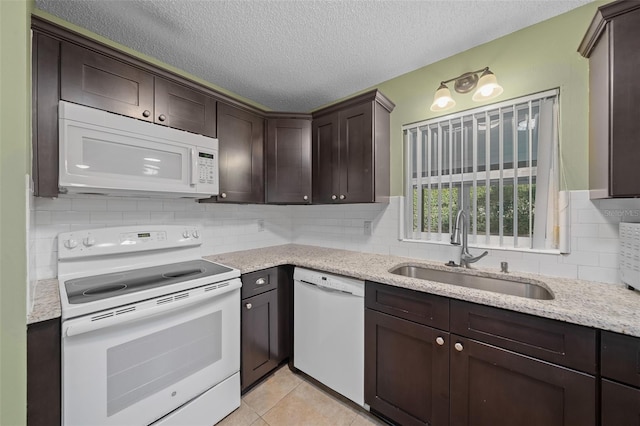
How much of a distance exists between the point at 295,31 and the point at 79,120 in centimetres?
131

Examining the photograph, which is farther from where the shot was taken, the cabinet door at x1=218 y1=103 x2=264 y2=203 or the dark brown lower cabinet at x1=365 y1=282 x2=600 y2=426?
the cabinet door at x1=218 y1=103 x2=264 y2=203

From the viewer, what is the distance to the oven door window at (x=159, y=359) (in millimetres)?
1146

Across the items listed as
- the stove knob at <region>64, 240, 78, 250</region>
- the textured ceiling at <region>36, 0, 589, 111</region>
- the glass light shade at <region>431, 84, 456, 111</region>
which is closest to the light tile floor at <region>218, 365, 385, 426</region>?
the stove knob at <region>64, 240, 78, 250</region>

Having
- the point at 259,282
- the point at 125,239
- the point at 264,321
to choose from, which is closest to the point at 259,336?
the point at 264,321

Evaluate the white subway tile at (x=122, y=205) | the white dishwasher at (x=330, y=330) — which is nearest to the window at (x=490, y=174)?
the white dishwasher at (x=330, y=330)

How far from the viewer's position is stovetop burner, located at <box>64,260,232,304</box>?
3.92 ft

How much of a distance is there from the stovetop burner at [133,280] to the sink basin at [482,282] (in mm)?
1319

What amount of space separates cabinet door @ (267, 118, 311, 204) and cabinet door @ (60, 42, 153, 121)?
96 cm

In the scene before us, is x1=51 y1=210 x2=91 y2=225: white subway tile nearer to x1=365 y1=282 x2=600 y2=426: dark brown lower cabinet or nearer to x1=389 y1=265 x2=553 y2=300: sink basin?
x1=365 y1=282 x2=600 y2=426: dark brown lower cabinet

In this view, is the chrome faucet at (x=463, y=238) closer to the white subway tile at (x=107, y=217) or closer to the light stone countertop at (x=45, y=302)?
the light stone countertop at (x=45, y=302)

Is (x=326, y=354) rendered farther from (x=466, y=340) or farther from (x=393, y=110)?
(x=393, y=110)

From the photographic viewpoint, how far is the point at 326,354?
1.73 m

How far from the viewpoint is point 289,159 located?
2256 millimetres

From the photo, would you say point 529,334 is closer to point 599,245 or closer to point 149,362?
point 599,245
